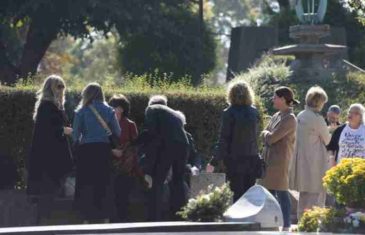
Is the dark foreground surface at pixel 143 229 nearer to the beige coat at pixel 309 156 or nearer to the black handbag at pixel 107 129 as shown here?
the black handbag at pixel 107 129

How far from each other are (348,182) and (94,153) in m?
2.85

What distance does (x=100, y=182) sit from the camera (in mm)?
15953

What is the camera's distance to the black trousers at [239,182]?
16.3 m

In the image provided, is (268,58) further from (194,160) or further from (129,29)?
(194,160)

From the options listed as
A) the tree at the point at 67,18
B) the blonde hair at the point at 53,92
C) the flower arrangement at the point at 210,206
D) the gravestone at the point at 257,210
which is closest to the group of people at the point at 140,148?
the blonde hair at the point at 53,92

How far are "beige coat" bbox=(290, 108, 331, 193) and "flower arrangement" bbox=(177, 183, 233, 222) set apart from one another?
8.68 ft

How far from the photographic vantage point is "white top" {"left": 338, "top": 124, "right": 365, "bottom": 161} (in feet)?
55.9

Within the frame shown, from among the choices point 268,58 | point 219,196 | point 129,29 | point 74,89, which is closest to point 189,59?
point 129,29

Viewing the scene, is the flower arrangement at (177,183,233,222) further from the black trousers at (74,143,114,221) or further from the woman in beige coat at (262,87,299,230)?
the woman in beige coat at (262,87,299,230)

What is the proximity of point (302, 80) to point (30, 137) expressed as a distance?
13110 mm

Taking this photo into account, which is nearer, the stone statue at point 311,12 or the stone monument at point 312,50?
the stone monument at point 312,50

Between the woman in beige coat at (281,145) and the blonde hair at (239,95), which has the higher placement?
the blonde hair at (239,95)

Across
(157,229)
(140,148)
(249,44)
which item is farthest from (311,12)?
(157,229)

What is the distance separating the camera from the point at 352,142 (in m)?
17.1
